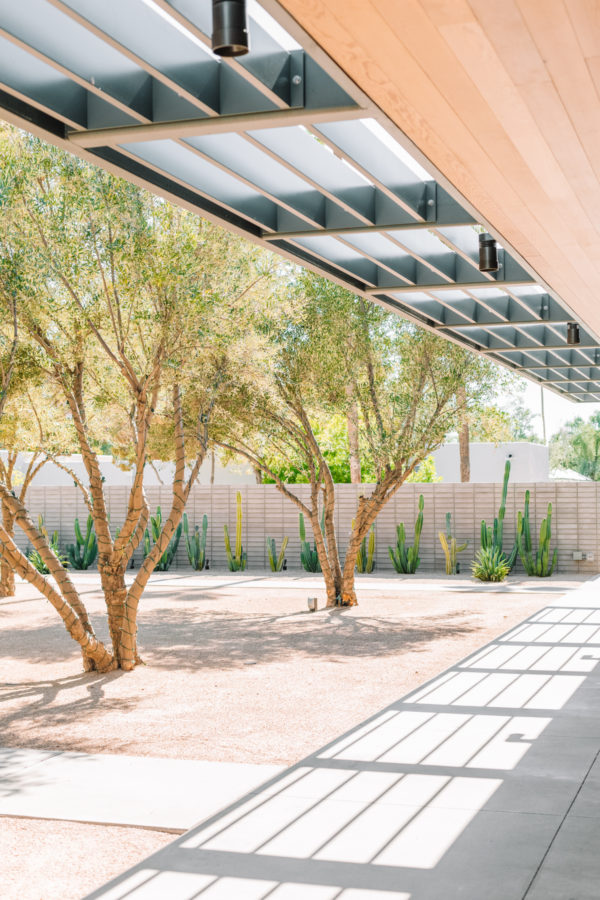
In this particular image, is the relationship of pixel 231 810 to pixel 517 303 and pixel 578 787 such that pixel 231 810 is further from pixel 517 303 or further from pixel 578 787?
pixel 517 303

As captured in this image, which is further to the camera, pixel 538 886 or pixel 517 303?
pixel 517 303

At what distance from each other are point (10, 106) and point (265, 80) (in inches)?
50.2

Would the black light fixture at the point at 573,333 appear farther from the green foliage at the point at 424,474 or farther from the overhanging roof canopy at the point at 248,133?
the green foliage at the point at 424,474

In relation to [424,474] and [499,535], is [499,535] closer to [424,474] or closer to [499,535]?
[499,535]

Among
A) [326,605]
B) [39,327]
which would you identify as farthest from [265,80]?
[326,605]

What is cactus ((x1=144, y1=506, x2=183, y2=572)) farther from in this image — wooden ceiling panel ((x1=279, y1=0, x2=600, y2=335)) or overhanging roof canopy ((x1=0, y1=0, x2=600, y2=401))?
wooden ceiling panel ((x1=279, y1=0, x2=600, y2=335))

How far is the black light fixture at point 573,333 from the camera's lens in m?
10.8

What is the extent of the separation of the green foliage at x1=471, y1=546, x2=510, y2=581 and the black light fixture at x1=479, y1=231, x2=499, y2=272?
408 inches

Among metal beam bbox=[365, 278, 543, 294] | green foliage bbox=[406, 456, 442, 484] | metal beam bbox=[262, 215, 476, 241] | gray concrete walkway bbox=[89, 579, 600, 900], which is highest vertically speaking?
metal beam bbox=[262, 215, 476, 241]

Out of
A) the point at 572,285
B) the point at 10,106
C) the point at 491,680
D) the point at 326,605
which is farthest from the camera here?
the point at 326,605

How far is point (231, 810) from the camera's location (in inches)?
185

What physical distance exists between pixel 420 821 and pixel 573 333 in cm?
742

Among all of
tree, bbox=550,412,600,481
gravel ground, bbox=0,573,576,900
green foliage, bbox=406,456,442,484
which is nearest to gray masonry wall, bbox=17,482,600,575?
gravel ground, bbox=0,573,576,900

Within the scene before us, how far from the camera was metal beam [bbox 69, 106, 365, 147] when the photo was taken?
15.0 feet
